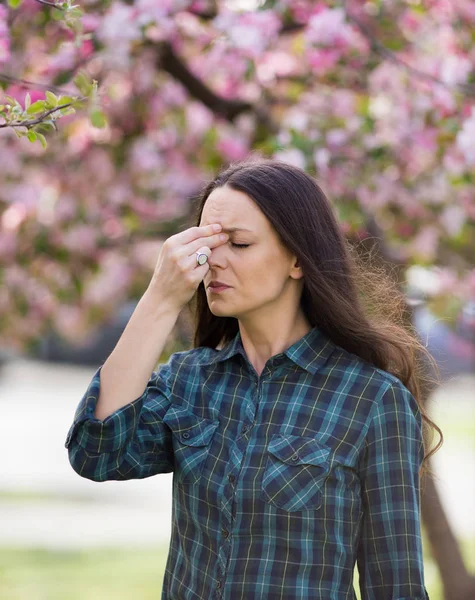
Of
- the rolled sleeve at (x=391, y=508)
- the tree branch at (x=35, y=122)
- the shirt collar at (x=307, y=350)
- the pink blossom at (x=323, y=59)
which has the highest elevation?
the pink blossom at (x=323, y=59)

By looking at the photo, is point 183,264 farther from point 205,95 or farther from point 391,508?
point 205,95

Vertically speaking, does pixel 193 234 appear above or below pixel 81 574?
below

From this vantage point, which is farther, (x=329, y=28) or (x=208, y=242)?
(x=329, y=28)

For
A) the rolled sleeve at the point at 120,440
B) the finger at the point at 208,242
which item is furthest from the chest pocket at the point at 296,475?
the finger at the point at 208,242

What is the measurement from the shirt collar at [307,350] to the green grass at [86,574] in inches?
135

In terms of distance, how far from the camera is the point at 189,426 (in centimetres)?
180

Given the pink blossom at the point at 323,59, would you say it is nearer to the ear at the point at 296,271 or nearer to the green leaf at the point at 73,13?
the ear at the point at 296,271

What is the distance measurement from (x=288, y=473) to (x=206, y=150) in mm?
2954

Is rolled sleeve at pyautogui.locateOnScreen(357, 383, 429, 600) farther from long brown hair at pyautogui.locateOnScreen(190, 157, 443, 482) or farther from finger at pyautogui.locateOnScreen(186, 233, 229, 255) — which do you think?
finger at pyautogui.locateOnScreen(186, 233, 229, 255)

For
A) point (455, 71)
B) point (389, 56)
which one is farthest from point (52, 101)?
point (455, 71)

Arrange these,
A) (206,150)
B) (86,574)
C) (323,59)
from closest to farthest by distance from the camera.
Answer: (323,59) < (206,150) < (86,574)

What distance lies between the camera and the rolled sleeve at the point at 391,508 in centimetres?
164

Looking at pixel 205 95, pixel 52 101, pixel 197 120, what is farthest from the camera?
pixel 197 120

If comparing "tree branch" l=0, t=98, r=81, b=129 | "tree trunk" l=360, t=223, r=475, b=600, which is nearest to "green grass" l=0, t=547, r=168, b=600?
"tree trunk" l=360, t=223, r=475, b=600
